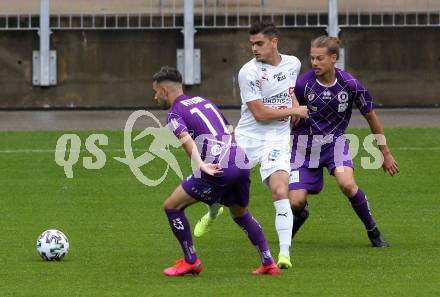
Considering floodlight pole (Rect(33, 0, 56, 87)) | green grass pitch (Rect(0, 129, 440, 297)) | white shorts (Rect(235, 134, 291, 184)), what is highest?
floodlight pole (Rect(33, 0, 56, 87))

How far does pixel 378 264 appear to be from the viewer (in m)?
11.0

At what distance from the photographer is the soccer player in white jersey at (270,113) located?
10.9 m

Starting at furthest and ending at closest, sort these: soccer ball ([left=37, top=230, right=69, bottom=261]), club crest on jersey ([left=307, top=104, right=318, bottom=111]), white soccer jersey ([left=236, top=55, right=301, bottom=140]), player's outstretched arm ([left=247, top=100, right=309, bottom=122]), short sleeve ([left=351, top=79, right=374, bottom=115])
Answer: club crest on jersey ([left=307, top=104, right=318, bottom=111]) < short sleeve ([left=351, top=79, right=374, bottom=115]) < soccer ball ([left=37, top=230, right=69, bottom=261]) < white soccer jersey ([left=236, top=55, right=301, bottom=140]) < player's outstretched arm ([left=247, top=100, right=309, bottom=122])

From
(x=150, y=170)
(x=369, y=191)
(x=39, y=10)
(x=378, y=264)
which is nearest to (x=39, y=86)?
(x=39, y=10)

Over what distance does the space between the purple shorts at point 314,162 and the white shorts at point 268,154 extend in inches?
48.3

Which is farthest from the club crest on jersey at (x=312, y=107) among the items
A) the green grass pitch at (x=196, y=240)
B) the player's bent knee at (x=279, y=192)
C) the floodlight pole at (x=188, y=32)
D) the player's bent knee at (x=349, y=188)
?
the floodlight pole at (x=188, y=32)

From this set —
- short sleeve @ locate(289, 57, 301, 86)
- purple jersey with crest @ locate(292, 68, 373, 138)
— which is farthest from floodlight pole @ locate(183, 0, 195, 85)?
short sleeve @ locate(289, 57, 301, 86)

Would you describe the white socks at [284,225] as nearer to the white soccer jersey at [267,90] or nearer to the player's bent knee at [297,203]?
the white soccer jersey at [267,90]

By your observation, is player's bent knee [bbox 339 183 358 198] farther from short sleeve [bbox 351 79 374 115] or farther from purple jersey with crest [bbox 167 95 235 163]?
purple jersey with crest [bbox 167 95 235 163]

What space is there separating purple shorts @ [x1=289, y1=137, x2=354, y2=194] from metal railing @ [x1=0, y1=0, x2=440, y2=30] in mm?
12604

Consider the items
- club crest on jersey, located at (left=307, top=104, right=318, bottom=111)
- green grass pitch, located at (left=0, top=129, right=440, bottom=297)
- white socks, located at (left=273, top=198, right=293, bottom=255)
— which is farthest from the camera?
club crest on jersey, located at (left=307, top=104, right=318, bottom=111)

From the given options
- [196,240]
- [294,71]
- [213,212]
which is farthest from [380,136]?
[196,240]

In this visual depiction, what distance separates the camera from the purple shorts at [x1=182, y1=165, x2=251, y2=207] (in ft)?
33.7

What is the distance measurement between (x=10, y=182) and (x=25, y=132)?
16.3 ft
